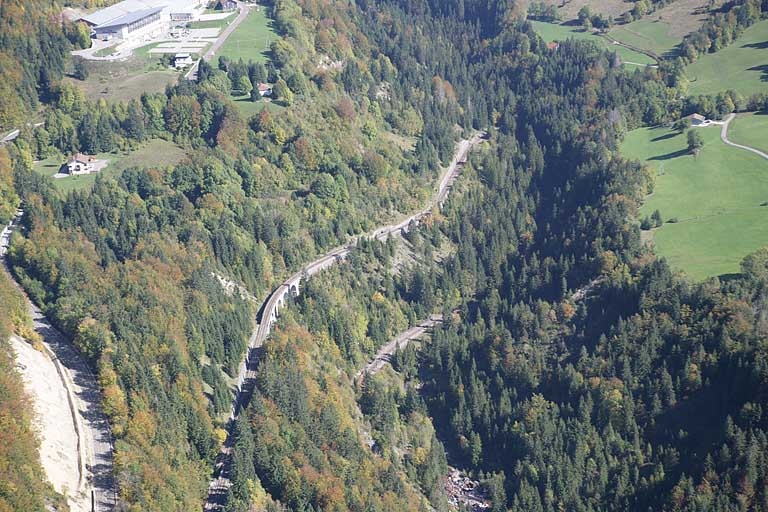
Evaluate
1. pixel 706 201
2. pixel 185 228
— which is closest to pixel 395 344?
pixel 185 228

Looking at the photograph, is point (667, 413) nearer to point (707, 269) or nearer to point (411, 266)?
point (707, 269)

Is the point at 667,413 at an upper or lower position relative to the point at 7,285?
lower

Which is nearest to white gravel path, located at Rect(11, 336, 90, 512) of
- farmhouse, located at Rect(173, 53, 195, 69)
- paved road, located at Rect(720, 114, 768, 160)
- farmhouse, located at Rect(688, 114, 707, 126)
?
farmhouse, located at Rect(173, 53, 195, 69)

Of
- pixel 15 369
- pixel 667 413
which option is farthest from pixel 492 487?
pixel 15 369

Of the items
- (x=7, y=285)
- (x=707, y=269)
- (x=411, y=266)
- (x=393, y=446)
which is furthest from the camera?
(x=411, y=266)

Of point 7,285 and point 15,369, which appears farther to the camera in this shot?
point 7,285
